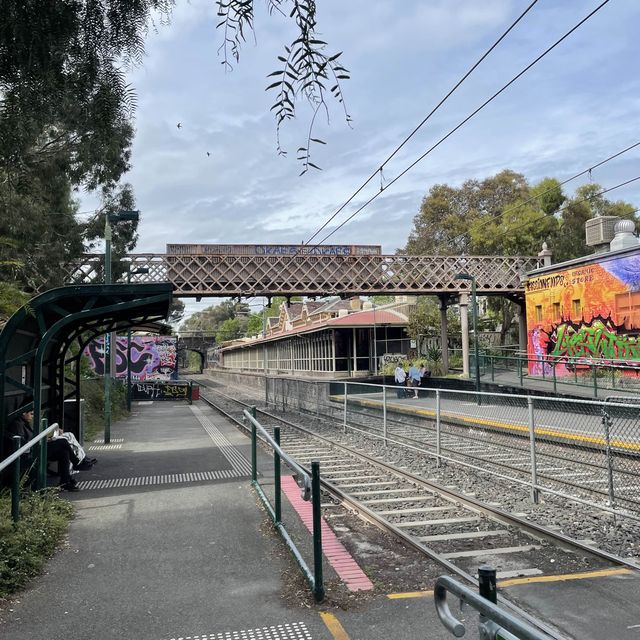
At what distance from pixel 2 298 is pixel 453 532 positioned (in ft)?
21.1

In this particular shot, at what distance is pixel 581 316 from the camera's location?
1009 inches

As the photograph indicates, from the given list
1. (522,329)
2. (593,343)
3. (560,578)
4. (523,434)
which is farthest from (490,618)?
(522,329)

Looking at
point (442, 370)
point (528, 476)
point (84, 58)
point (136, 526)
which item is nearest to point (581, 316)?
point (442, 370)

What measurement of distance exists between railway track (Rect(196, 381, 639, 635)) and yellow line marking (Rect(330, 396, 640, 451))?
4.64 feet

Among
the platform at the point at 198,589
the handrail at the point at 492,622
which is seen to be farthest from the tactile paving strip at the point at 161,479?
the handrail at the point at 492,622

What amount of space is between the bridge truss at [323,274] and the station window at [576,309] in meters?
8.49

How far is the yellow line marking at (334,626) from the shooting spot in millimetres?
4219

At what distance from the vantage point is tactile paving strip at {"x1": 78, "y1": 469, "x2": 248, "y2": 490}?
9.41m

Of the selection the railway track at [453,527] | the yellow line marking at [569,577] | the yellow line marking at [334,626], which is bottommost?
the railway track at [453,527]

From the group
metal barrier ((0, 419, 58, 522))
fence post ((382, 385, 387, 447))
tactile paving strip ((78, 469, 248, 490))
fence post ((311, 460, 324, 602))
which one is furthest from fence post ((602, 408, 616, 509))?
metal barrier ((0, 419, 58, 522))

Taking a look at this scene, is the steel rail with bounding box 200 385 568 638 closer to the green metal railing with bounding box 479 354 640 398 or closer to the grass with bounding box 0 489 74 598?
the grass with bounding box 0 489 74 598

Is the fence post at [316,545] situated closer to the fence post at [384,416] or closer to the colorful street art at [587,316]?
the fence post at [384,416]

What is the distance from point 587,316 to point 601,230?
504cm

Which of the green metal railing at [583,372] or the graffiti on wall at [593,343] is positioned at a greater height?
the graffiti on wall at [593,343]
